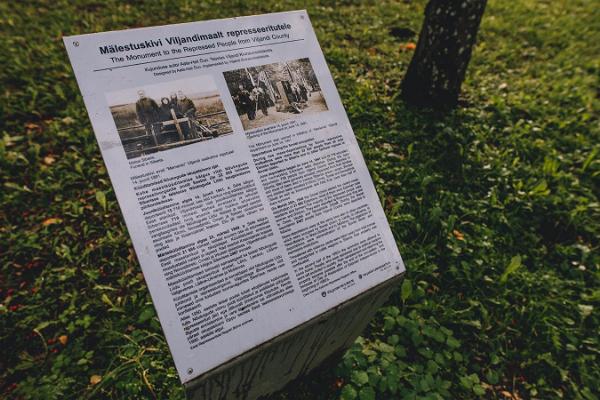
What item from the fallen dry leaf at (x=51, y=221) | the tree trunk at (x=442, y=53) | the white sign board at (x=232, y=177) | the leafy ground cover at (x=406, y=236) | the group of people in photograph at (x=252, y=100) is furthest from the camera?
the tree trunk at (x=442, y=53)

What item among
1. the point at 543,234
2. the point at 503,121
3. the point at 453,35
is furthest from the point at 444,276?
the point at 453,35

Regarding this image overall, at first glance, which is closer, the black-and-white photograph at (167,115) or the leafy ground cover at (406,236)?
the black-and-white photograph at (167,115)

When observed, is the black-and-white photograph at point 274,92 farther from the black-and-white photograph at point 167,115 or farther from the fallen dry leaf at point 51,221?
the fallen dry leaf at point 51,221

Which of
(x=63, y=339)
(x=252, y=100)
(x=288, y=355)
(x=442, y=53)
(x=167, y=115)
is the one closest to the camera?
(x=167, y=115)

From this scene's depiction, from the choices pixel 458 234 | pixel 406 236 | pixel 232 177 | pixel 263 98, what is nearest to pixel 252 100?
pixel 263 98

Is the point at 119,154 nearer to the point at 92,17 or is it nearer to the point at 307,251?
the point at 307,251

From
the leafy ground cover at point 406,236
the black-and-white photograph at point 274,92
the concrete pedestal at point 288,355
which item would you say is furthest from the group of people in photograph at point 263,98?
the leafy ground cover at point 406,236

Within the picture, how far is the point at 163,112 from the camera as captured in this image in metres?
1.30

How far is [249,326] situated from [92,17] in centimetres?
497

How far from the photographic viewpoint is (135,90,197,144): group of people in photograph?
1.28 m

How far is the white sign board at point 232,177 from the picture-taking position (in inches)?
48.3

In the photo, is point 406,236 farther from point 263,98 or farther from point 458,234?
point 263,98

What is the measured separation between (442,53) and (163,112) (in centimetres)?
322

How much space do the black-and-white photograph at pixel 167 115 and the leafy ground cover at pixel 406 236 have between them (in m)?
1.44
